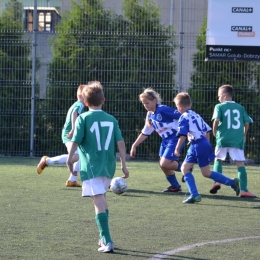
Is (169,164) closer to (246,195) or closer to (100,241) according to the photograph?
(246,195)

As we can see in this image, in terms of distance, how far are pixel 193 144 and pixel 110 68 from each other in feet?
25.7

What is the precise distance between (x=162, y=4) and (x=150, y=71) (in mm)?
2134

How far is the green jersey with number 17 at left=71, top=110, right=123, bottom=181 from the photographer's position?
235 inches

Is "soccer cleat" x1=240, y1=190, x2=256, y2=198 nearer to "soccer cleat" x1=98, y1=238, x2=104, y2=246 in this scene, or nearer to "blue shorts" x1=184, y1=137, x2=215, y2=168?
"blue shorts" x1=184, y1=137, x2=215, y2=168

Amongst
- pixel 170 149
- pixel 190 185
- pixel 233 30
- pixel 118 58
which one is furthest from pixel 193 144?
pixel 118 58

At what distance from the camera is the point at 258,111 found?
52.9ft

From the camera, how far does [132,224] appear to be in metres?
7.16

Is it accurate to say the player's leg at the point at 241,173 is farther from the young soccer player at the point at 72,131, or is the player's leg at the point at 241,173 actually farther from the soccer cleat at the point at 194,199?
the young soccer player at the point at 72,131

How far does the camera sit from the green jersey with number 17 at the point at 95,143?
5961 mm

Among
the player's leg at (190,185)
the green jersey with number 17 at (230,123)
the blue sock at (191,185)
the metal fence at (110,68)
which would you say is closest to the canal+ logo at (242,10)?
the metal fence at (110,68)

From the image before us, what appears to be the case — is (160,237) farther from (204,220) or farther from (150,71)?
(150,71)

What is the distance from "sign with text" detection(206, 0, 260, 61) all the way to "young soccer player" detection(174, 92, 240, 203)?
7.00 m

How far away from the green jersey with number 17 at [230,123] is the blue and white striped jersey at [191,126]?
121 cm

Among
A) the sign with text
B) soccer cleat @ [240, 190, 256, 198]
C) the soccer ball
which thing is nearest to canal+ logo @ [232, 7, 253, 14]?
the sign with text
